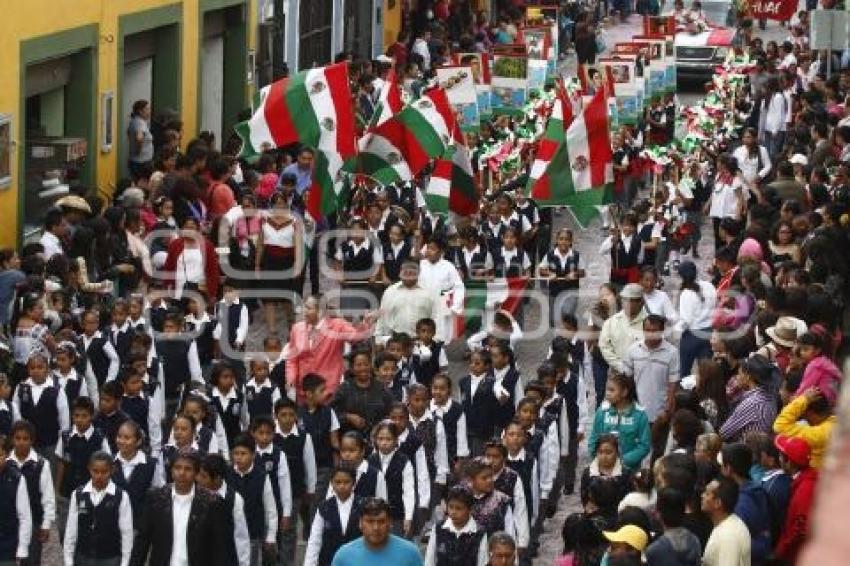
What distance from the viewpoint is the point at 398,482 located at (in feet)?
34.1

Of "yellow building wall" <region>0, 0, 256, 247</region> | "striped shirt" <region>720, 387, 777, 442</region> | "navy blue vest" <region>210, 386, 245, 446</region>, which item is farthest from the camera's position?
"yellow building wall" <region>0, 0, 256, 247</region>

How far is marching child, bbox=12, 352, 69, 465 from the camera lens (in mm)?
11617

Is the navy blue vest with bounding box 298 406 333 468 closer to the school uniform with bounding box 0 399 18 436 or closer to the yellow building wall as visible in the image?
the school uniform with bounding box 0 399 18 436

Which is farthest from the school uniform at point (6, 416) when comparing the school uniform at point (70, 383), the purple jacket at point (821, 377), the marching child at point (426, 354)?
the purple jacket at point (821, 377)

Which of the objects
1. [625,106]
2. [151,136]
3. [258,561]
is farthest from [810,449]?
Result: [625,106]

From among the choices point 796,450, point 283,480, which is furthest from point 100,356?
point 796,450

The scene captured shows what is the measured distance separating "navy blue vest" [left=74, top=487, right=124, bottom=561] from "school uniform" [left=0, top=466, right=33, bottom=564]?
1.41ft

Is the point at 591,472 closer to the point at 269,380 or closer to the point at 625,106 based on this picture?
the point at 269,380

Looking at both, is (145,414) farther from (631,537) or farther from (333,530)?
(631,537)

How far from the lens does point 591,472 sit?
10.4 meters

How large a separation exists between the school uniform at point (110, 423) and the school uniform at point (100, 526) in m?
1.22

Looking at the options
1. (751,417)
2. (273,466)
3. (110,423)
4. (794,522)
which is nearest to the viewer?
(794,522)

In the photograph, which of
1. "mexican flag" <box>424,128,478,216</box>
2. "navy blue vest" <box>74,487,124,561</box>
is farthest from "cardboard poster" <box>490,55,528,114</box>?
"navy blue vest" <box>74,487,124,561</box>

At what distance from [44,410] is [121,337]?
198 cm
